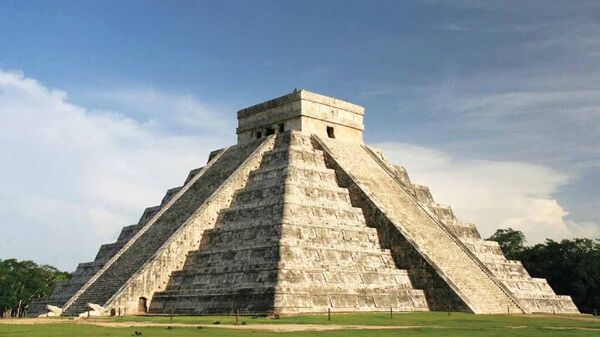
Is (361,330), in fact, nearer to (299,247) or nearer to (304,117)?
(299,247)

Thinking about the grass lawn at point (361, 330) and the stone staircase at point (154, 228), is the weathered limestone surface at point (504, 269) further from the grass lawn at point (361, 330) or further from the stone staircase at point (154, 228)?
the stone staircase at point (154, 228)

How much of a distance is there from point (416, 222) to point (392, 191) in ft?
9.88

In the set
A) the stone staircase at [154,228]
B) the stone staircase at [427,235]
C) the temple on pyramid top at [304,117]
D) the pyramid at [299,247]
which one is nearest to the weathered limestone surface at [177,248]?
the pyramid at [299,247]

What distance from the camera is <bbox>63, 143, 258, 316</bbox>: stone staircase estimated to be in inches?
1193

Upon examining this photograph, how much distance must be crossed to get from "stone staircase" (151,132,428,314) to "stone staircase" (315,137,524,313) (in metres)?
1.50

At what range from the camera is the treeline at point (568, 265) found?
45406 mm

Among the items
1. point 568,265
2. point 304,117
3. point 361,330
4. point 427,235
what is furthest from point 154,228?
point 568,265

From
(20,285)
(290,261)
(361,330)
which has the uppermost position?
(20,285)

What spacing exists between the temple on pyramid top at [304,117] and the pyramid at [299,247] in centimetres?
8

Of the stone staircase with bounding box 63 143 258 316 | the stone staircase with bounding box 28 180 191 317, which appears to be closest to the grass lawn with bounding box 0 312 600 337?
the stone staircase with bounding box 63 143 258 316

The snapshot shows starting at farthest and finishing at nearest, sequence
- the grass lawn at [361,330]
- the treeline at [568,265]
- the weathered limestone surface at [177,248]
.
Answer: the treeline at [568,265] < the weathered limestone surface at [177,248] < the grass lawn at [361,330]

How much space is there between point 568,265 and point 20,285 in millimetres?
46976

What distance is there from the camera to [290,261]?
26.8 metres

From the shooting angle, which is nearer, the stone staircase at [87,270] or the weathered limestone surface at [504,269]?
the weathered limestone surface at [504,269]
